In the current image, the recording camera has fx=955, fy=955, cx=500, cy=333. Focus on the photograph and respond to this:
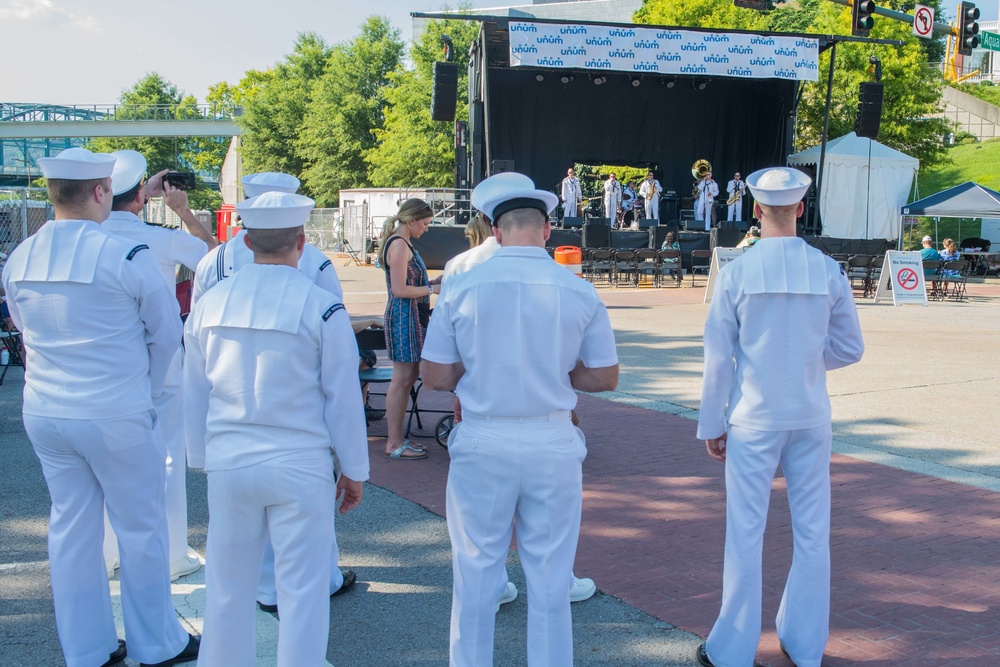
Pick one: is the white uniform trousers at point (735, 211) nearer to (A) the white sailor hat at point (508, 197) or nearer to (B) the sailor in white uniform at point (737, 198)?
(B) the sailor in white uniform at point (737, 198)

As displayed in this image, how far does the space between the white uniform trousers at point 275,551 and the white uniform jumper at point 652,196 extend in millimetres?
24841

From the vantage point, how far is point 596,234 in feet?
→ 82.1

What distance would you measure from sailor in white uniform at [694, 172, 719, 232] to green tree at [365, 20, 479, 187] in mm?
26029

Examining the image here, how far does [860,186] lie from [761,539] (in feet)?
92.2

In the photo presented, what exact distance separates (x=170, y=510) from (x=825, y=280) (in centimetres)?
314

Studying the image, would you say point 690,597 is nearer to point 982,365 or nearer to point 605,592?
point 605,592

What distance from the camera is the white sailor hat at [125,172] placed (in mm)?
4137

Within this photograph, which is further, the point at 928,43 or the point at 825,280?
the point at 928,43

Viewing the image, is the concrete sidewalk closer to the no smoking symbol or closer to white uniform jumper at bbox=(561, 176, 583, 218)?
the no smoking symbol

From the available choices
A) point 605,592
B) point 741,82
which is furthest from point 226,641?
point 741,82

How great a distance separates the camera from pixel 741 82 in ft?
92.1

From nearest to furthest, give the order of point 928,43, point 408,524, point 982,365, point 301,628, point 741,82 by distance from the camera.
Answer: point 301,628, point 408,524, point 982,365, point 741,82, point 928,43

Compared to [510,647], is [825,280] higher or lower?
higher

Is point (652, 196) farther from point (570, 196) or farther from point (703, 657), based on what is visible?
point (703, 657)
